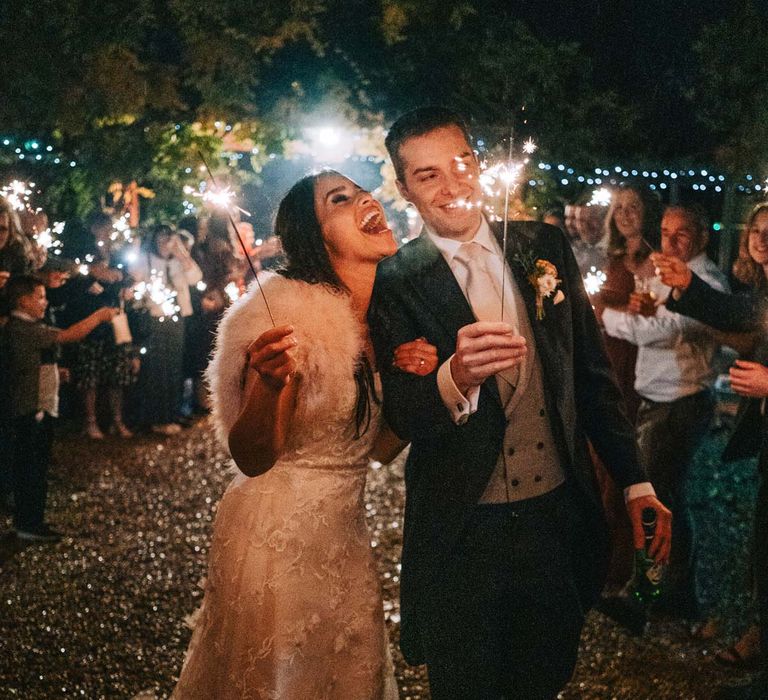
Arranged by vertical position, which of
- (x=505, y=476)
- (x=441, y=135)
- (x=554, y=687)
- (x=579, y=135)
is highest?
(x=579, y=135)

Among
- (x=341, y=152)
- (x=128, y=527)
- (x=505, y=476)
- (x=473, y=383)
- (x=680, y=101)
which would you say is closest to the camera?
(x=473, y=383)

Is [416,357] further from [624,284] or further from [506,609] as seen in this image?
[624,284]

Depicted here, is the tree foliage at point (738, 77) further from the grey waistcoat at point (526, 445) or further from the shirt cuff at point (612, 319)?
the grey waistcoat at point (526, 445)

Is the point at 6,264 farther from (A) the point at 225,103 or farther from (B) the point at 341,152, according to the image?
(B) the point at 341,152

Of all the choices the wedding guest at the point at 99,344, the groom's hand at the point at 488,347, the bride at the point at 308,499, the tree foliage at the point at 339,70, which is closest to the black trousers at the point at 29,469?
the tree foliage at the point at 339,70

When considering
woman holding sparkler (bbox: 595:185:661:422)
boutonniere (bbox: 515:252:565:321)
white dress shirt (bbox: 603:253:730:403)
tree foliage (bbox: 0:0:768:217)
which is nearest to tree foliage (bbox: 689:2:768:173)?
tree foliage (bbox: 0:0:768:217)

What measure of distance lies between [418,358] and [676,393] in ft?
8.27

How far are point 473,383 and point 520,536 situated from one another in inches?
25.6

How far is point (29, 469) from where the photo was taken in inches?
231

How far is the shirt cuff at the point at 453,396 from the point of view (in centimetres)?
248

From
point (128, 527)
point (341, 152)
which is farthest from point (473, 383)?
point (341, 152)

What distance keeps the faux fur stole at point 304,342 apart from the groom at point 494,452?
0.14 m

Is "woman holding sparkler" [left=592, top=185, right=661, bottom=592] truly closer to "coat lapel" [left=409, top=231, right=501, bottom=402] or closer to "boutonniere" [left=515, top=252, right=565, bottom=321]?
"boutonniere" [left=515, top=252, right=565, bottom=321]

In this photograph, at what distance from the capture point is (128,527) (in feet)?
20.7
